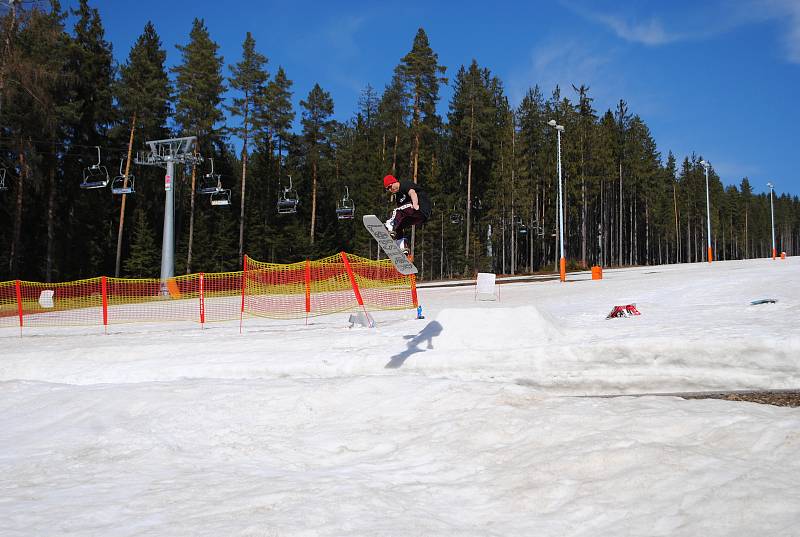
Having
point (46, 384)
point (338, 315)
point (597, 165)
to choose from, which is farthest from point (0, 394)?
point (597, 165)

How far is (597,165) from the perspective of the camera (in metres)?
67.4

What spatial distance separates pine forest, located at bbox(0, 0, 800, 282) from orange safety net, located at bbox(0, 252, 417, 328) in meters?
8.95

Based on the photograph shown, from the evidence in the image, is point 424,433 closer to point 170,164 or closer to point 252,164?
point 170,164

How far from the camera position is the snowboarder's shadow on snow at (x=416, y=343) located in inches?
424

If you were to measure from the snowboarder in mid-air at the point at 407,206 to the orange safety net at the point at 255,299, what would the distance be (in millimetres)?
11610

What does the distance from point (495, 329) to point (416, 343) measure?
5.50 feet

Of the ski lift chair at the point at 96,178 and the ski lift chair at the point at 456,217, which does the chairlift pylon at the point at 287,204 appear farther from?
the ski lift chair at the point at 456,217

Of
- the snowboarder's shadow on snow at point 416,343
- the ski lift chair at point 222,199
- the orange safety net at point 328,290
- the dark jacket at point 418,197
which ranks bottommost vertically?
the snowboarder's shadow on snow at point 416,343

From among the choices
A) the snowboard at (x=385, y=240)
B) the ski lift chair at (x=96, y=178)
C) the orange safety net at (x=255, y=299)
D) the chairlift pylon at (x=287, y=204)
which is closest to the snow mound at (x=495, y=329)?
the snowboard at (x=385, y=240)

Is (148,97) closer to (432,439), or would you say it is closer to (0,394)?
(0,394)

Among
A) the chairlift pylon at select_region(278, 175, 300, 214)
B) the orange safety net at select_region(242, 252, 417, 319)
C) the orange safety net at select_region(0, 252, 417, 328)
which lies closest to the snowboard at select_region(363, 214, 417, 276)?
the orange safety net at select_region(0, 252, 417, 328)

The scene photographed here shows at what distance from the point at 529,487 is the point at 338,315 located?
51.4ft

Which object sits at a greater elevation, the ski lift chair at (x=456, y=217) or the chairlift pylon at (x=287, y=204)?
the ski lift chair at (x=456, y=217)

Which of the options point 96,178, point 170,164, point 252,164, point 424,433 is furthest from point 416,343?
point 252,164
